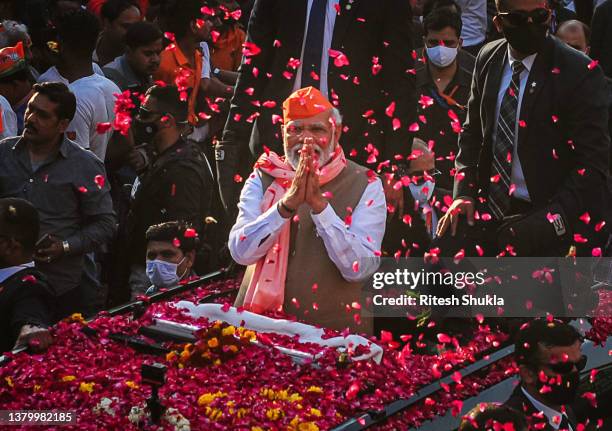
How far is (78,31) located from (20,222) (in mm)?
3262

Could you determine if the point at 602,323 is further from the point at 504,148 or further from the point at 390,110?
the point at 390,110

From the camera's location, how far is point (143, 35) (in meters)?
12.8

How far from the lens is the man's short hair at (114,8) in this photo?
46.1 feet

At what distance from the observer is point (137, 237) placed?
1130 cm

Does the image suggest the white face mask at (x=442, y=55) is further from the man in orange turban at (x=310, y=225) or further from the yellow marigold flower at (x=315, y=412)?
the yellow marigold flower at (x=315, y=412)

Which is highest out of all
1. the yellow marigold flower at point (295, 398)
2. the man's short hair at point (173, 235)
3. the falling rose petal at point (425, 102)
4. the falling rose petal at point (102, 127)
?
the falling rose petal at point (425, 102)

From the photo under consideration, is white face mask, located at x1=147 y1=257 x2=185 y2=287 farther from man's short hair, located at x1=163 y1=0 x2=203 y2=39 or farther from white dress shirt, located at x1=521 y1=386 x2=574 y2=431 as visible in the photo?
white dress shirt, located at x1=521 y1=386 x2=574 y2=431

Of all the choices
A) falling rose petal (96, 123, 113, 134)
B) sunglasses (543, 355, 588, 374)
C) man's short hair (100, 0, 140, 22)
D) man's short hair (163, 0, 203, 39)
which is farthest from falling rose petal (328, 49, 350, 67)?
man's short hair (100, 0, 140, 22)

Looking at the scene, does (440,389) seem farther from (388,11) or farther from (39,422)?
(388,11)

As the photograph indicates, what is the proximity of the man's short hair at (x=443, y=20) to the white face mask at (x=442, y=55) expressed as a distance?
0.18 metres

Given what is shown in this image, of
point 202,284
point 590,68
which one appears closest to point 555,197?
point 590,68

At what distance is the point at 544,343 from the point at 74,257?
373 centimetres

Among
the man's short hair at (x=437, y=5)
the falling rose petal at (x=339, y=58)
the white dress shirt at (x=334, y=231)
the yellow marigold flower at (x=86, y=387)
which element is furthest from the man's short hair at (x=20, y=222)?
the man's short hair at (x=437, y=5)

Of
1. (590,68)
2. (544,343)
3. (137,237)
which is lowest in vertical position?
(137,237)
